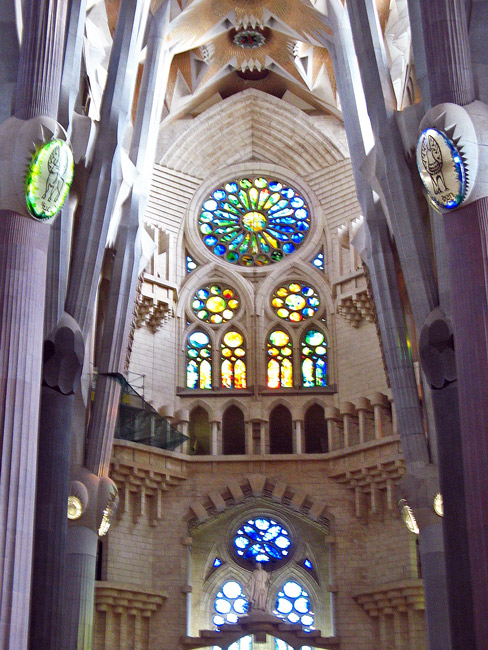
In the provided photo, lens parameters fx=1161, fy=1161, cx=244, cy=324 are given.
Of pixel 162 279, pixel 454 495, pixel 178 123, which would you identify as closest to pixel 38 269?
pixel 454 495

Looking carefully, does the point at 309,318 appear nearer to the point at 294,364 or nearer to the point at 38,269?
the point at 294,364

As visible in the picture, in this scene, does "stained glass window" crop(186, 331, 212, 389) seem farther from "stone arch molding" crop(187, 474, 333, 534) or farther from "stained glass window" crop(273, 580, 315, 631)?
"stained glass window" crop(273, 580, 315, 631)

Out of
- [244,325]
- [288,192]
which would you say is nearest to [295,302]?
[244,325]

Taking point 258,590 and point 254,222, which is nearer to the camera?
point 258,590

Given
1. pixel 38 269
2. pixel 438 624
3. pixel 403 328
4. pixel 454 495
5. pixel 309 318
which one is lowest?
pixel 438 624

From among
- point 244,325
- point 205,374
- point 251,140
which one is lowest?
point 205,374

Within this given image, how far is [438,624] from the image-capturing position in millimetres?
21594

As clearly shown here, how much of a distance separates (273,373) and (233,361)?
41.4 inches

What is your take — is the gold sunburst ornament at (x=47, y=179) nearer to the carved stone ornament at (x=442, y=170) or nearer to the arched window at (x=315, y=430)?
the carved stone ornament at (x=442, y=170)

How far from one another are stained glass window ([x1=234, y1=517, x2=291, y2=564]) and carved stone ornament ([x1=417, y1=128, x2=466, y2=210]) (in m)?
13.8

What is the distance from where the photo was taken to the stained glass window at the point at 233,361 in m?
28.8

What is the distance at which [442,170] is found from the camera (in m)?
15.5

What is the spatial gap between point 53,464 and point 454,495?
6448 mm

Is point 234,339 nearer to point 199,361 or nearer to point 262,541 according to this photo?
point 199,361
